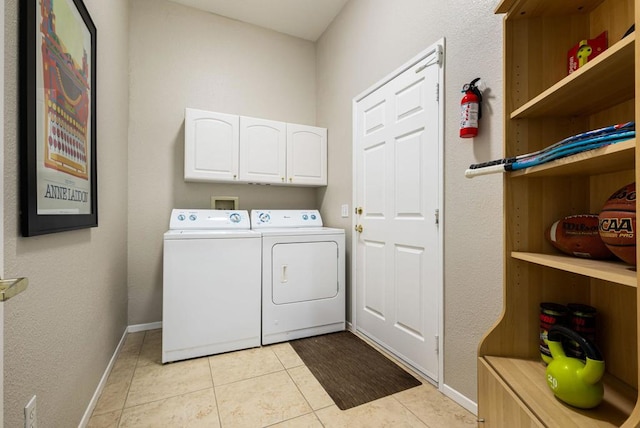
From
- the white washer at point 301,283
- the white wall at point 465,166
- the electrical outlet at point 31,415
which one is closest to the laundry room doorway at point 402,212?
the white wall at point 465,166

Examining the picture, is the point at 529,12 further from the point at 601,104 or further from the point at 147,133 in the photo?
the point at 147,133

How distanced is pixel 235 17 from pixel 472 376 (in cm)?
369

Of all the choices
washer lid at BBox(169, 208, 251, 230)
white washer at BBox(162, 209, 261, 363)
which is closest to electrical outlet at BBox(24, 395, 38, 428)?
white washer at BBox(162, 209, 261, 363)

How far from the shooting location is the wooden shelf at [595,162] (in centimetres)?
67

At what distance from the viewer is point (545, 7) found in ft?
3.38

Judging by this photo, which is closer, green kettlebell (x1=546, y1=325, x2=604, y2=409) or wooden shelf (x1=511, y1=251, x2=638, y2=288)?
wooden shelf (x1=511, y1=251, x2=638, y2=288)

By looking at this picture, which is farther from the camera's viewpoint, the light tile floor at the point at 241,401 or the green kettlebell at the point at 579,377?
the light tile floor at the point at 241,401

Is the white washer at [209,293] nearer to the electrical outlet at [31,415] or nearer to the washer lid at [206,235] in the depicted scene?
the washer lid at [206,235]

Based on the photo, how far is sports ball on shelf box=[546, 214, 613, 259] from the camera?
34.7 inches

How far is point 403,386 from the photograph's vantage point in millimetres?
1778

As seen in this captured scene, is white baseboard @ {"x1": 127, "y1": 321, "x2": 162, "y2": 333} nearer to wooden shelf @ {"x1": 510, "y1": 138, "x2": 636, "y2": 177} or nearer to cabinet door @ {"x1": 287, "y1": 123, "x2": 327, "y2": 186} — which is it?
cabinet door @ {"x1": 287, "y1": 123, "x2": 327, "y2": 186}

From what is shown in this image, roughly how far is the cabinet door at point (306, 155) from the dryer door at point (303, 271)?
78 cm

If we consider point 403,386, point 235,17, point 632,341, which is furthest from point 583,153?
point 235,17

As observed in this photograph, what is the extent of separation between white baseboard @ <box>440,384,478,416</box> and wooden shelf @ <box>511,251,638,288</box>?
3.37ft
